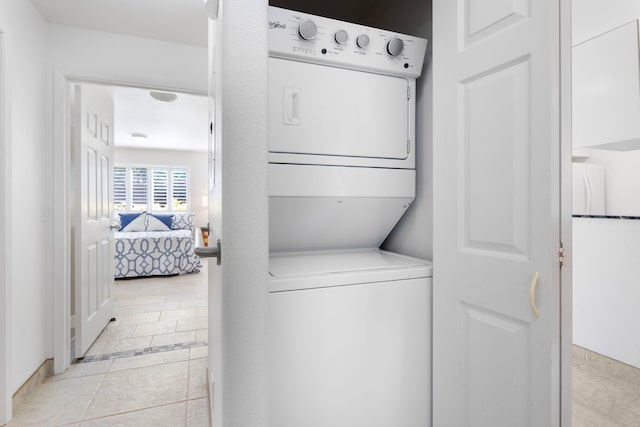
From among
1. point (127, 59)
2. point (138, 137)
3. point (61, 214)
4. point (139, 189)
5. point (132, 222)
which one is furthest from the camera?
point (139, 189)

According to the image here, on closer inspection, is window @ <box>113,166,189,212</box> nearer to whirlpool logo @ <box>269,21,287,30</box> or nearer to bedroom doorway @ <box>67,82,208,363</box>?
bedroom doorway @ <box>67,82,208,363</box>

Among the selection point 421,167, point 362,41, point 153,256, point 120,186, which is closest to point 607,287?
point 421,167

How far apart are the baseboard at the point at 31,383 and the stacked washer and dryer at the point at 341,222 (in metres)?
1.78

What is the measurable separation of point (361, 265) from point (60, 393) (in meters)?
2.13

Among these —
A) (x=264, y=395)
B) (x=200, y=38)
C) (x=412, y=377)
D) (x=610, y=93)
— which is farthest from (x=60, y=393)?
(x=610, y=93)

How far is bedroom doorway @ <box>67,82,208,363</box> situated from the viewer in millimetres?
2561

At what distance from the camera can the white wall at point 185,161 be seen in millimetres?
7652

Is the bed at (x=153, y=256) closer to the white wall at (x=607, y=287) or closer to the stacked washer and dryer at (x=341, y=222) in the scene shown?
the stacked washer and dryer at (x=341, y=222)

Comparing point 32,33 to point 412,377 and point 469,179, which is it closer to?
point 469,179

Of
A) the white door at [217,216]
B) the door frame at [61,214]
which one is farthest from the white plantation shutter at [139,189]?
the white door at [217,216]

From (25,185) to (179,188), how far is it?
20.7 feet

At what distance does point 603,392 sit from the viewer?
68.0 inches

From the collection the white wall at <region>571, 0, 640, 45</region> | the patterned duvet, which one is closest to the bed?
the patterned duvet

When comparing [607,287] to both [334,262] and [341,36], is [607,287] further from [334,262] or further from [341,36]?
[341,36]
